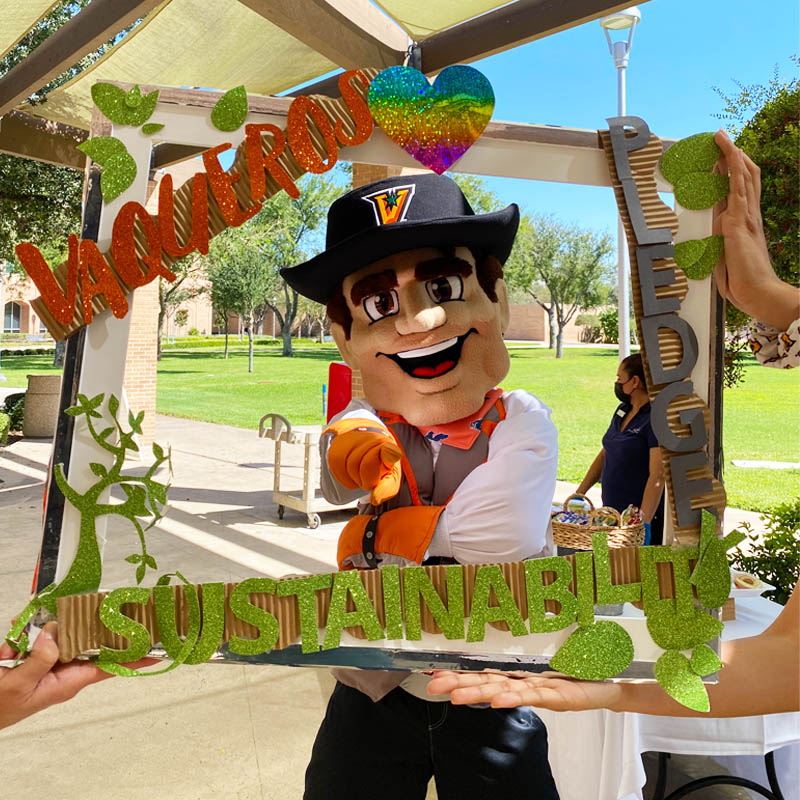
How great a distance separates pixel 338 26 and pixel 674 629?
292cm

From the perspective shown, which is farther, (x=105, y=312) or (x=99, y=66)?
(x=99, y=66)

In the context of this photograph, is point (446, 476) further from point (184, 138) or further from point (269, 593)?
point (184, 138)

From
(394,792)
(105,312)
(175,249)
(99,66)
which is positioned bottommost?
(394,792)

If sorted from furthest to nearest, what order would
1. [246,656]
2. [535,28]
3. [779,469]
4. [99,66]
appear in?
[779,469] → [99,66] → [535,28] → [246,656]

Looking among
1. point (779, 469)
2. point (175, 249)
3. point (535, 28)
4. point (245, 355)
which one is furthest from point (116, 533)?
point (245, 355)

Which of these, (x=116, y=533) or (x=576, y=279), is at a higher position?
(x=576, y=279)

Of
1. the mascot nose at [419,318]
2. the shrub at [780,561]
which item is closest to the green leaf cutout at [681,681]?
the mascot nose at [419,318]

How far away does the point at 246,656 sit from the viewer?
110 centimetres

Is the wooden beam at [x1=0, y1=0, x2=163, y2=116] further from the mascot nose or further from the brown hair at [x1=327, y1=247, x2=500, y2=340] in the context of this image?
the mascot nose

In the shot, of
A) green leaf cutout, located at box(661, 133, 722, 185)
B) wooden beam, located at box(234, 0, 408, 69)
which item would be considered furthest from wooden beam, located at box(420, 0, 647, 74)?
green leaf cutout, located at box(661, 133, 722, 185)

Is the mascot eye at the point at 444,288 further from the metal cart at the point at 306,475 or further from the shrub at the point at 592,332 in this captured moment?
the metal cart at the point at 306,475

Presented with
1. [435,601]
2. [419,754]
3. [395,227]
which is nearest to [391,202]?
[395,227]

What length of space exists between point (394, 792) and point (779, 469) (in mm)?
9962

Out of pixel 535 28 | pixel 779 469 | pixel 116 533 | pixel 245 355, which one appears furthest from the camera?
pixel 245 355
